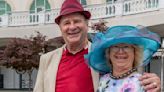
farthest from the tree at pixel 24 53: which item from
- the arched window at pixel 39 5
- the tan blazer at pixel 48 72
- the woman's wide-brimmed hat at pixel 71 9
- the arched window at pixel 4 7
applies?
the woman's wide-brimmed hat at pixel 71 9

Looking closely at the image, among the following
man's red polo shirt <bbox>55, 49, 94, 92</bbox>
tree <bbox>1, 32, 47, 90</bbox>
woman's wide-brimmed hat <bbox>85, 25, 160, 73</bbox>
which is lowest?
tree <bbox>1, 32, 47, 90</bbox>

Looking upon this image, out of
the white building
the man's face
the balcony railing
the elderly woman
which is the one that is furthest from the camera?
the balcony railing

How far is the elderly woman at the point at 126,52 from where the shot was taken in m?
2.64

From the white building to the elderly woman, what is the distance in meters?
14.1

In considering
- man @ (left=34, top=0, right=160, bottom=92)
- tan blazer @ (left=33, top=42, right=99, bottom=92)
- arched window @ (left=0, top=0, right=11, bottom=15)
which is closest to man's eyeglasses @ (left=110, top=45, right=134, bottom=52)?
man @ (left=34, top=0, right=160, bottom=92)

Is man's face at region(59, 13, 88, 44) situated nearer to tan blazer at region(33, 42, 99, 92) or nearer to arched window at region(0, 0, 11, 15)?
tan blazer at region(33, 42, 99, 92)

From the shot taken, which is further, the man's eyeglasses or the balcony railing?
the balcony railing

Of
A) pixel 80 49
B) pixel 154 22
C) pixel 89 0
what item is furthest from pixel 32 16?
pixel 80 49

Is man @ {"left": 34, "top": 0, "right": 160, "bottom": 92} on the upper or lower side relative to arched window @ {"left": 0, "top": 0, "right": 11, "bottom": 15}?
lower

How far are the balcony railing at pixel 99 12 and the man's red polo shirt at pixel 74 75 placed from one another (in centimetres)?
1403

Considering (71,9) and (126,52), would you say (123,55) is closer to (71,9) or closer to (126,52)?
(126,52)

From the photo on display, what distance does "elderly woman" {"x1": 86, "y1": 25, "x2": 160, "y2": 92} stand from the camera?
264 cm

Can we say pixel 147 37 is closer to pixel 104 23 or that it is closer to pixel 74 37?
pixel 74 37

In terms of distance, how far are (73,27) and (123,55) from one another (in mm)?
445
